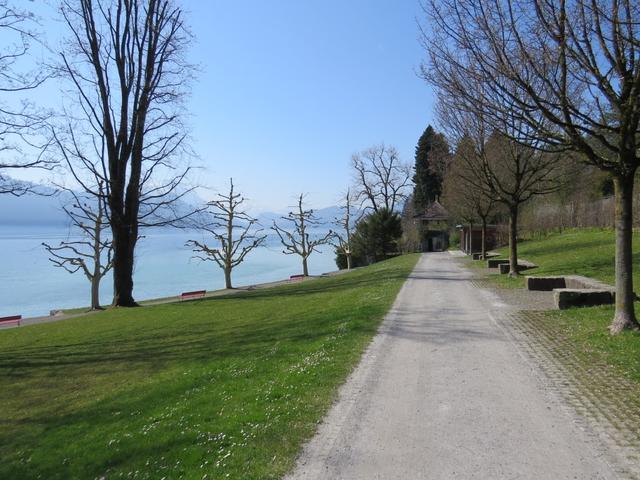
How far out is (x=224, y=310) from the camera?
1895 centimetres

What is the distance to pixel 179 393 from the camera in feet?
25.8

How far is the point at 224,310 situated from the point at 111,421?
1184cm

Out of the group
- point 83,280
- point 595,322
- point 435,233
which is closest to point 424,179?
point 435,233

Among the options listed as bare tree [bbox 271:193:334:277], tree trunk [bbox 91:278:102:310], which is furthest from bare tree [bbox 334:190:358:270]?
tree trunk [bbox 91:278:102:310]

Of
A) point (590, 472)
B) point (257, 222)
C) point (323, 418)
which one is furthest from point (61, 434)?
point (257, 222)

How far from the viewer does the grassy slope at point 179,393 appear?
5090 millimetres

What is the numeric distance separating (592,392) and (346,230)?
52.9 meters

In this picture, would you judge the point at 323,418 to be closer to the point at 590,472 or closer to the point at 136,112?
the point at 590,472

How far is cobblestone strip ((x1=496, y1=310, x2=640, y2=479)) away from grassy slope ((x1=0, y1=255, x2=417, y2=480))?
9.08ft

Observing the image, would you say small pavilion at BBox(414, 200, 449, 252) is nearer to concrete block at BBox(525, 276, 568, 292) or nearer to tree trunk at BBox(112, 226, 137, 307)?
tree trunk at BBox(112, 226, 137, 307)

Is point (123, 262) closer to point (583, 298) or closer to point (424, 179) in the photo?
point (583, 298)

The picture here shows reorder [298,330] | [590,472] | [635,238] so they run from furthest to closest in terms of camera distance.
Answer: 1. [635,238]
2. [298,330]
3. [590,472]

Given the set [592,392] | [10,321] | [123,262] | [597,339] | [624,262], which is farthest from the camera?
[10,321]

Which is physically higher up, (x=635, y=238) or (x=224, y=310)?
(x=635, y=238)
